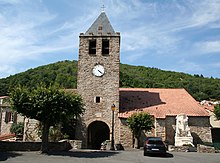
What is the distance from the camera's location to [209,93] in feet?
204

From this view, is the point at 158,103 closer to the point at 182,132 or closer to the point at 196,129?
the point at 196,129

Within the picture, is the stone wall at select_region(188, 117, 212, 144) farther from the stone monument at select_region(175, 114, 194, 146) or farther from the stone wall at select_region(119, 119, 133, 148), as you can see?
the stone wall at select_region(119, 119, 133, 148)

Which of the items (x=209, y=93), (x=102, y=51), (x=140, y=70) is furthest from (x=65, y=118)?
(x=140, y=70)

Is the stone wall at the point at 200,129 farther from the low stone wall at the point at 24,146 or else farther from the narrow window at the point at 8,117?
the narrow window at the point at 8,117

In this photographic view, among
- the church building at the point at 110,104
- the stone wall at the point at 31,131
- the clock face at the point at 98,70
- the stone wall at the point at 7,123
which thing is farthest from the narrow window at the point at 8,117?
the clock face at the point at 98,70

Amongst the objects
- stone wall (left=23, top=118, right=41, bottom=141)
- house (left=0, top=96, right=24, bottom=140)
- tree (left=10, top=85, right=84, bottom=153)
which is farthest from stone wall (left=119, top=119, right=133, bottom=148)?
house (left=0, top=96, right=24, bottom=140)

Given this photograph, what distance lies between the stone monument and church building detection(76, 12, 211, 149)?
54.1 inches

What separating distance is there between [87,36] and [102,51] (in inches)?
89.1

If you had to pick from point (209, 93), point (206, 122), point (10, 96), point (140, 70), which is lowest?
point (206, 122)

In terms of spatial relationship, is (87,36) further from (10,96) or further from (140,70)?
(140,70)

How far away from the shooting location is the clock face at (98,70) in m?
25.6

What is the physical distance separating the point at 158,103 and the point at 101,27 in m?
10.1

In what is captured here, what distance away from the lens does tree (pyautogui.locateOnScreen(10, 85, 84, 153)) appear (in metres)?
15.6

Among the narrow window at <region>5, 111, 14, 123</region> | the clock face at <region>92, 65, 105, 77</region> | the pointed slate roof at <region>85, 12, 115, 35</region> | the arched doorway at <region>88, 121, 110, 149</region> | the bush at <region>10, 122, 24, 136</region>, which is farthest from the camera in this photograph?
the narrow window at <region>5, 111, 14, 123</region>
